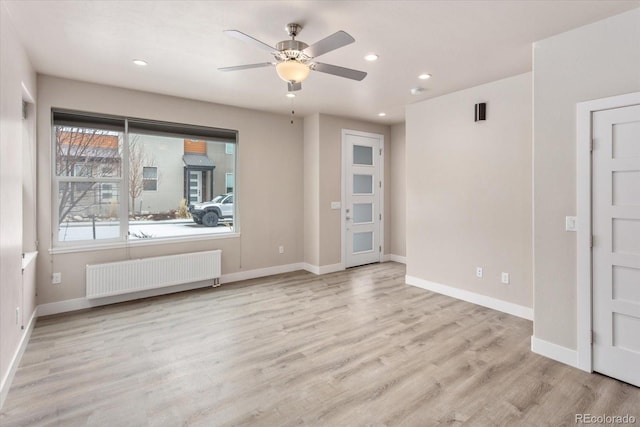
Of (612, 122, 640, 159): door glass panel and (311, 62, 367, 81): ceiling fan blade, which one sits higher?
(311, 62, 367, 81): ceiling fan blade

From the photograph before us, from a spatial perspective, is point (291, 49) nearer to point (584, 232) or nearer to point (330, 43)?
point (330, 43)

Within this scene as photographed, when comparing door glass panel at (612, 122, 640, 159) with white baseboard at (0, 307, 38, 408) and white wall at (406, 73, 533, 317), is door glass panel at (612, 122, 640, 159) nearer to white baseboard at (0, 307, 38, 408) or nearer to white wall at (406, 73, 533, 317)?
white wall at (406, 73, 533, 317)

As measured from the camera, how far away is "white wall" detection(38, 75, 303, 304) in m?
3.91

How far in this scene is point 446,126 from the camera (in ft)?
15.0

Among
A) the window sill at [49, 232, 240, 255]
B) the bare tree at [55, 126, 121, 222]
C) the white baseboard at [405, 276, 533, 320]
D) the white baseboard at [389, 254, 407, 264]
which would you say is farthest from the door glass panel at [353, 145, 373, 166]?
the bare tree at [55, 126, 121, 222]

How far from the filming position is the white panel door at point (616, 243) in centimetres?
246

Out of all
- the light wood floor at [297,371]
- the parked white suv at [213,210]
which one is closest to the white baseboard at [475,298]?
the light wood floor at [297,371]

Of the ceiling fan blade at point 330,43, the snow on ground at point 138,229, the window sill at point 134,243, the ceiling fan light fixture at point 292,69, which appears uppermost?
the ceiling fan blade at point 330,43

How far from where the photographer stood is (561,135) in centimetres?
281

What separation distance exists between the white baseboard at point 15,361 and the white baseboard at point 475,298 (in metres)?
4.61

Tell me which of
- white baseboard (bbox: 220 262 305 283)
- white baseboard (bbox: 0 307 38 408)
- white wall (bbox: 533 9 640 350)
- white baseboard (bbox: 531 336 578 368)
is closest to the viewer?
white baseboard (bbox: 0 307 38 408)

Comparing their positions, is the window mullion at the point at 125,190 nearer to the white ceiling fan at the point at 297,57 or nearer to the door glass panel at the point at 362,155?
the white ceiling fan at the point at 297,57

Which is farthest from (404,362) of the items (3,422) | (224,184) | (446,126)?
(224,184)

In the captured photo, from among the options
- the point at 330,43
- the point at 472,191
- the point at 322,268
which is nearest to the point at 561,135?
the point at 472,191
